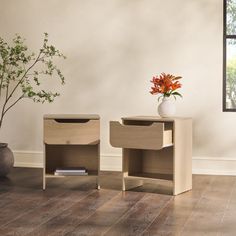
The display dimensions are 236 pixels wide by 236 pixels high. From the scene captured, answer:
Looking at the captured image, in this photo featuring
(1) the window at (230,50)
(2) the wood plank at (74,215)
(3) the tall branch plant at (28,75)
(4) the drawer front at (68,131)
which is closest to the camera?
(2) the wood plank at (74,215)

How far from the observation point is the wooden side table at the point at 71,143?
4605 mm

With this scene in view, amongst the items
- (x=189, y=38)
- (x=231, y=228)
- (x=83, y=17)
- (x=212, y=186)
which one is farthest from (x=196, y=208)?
(x=83, y=17)

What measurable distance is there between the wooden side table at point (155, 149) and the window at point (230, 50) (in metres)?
0.91

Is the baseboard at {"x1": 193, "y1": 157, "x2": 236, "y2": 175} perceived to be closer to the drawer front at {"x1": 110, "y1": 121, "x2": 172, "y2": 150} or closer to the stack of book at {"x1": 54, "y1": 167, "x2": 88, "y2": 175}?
the drawer front at {"x1": 110, "y1": 121, "x2": 172, "y2": 150}

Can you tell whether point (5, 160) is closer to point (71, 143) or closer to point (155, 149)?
point (71, 143)

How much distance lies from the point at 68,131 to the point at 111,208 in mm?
885

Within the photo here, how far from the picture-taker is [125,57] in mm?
5672

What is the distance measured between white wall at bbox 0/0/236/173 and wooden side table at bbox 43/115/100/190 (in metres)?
0.72

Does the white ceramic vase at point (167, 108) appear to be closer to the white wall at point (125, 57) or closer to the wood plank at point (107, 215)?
the wood plank at point (107, 215)

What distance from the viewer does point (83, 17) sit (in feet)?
18.9

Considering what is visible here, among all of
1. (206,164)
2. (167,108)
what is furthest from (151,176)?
(206,164)

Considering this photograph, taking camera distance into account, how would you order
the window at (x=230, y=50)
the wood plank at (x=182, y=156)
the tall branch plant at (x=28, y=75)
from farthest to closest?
the tall branch plant at (x=28, y=75) < the window at (x=230, y=50) < the wood plank at (x=182, y=156)

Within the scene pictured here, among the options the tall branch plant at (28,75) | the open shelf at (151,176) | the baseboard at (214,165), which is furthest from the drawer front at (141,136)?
the tall branch plant at (28,75)

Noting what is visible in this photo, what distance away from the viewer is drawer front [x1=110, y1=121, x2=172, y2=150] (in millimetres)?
4348
